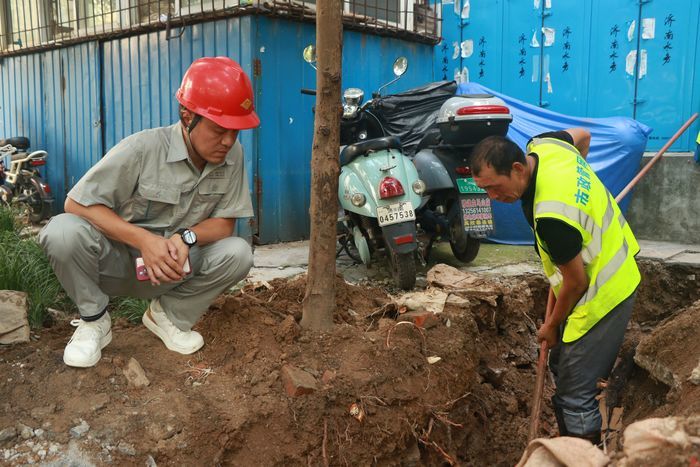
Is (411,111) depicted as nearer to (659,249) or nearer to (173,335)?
(659,249)

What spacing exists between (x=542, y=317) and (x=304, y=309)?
2269mm

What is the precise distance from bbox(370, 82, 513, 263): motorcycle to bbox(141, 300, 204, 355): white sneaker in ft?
7.54

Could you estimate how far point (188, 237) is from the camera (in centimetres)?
271

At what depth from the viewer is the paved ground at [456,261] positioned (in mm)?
4688

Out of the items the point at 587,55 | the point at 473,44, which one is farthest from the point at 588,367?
the point at 473,44

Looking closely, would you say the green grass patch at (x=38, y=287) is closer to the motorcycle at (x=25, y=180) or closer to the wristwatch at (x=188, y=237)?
the wristwatch at (x=188, y=237)

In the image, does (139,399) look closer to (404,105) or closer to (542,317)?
(542,317)

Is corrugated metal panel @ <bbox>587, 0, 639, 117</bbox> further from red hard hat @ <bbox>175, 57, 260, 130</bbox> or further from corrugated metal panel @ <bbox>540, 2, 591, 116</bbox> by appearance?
red hard hat @ <bbox>175, 57, 260, 130</bbox>

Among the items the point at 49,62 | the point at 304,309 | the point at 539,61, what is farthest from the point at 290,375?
the point at 49,62

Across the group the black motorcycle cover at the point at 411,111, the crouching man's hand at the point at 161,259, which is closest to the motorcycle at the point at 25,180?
the black motorcycle cover at the point at 411,111

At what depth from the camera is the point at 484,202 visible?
4582 millimetres

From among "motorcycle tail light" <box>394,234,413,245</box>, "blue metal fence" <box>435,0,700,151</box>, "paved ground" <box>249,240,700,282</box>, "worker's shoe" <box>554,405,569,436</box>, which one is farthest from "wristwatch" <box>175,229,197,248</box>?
"blue metal fence" <box>435,0,700,151</box>

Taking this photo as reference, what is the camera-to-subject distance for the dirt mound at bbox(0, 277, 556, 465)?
2.36 metres

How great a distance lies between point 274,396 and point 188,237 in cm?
81
